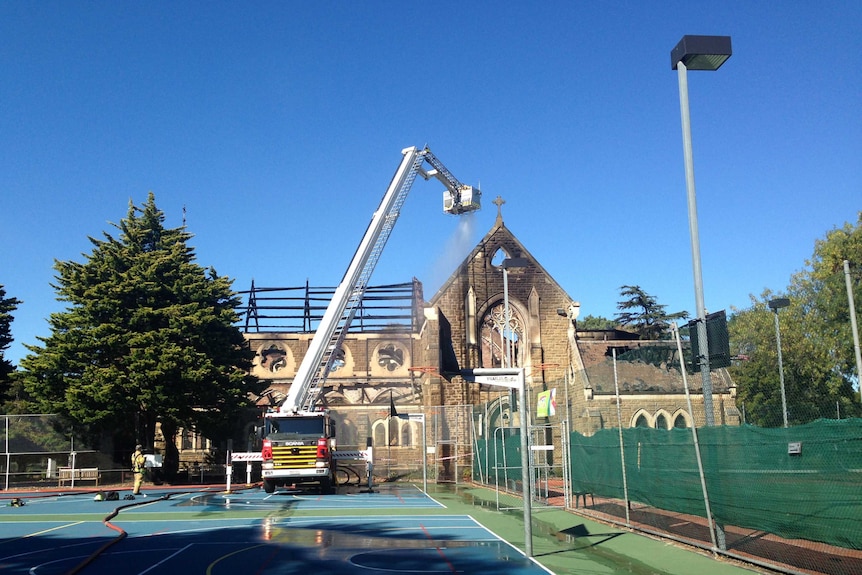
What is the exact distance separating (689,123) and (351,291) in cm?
2389

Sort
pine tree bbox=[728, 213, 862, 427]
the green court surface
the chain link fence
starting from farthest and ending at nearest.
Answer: pine tree bbox=[728, 213, 862, 427] → the green court surface → the chain link fence

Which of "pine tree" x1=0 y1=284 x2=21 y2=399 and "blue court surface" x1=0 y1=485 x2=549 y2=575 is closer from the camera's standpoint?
"blue court surface" x1=0 y1=485 x2=549 y2=575

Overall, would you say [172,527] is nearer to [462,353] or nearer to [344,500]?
[344,500]

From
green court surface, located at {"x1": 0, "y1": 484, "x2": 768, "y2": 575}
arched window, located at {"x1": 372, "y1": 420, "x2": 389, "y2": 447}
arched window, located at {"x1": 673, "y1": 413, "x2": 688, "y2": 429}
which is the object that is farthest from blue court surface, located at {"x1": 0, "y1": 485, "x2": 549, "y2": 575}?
arched window, located at {"x1": 372, "y1": 420, "x2": 389, "y2": 447}

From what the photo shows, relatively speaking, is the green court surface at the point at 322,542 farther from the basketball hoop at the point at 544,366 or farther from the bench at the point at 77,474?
the basketball hoop at the point at 544,366

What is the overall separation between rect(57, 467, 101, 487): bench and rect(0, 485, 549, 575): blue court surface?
31.4 feet

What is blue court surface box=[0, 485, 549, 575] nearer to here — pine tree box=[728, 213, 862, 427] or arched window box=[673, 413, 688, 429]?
pine tree box=[728, 213, 862, 427]

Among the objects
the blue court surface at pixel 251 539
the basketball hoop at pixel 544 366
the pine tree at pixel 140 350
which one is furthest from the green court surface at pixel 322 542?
the basketball hoop at pixel 544 366

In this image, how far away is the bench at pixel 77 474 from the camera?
1380 inches

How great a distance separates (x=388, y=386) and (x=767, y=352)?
112 feet

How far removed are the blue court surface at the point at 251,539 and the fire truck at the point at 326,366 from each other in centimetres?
A: 300

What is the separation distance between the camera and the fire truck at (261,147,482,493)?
2875 cm

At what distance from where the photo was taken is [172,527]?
60.0 feet

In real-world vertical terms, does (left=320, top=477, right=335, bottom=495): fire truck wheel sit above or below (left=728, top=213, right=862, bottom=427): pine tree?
below
